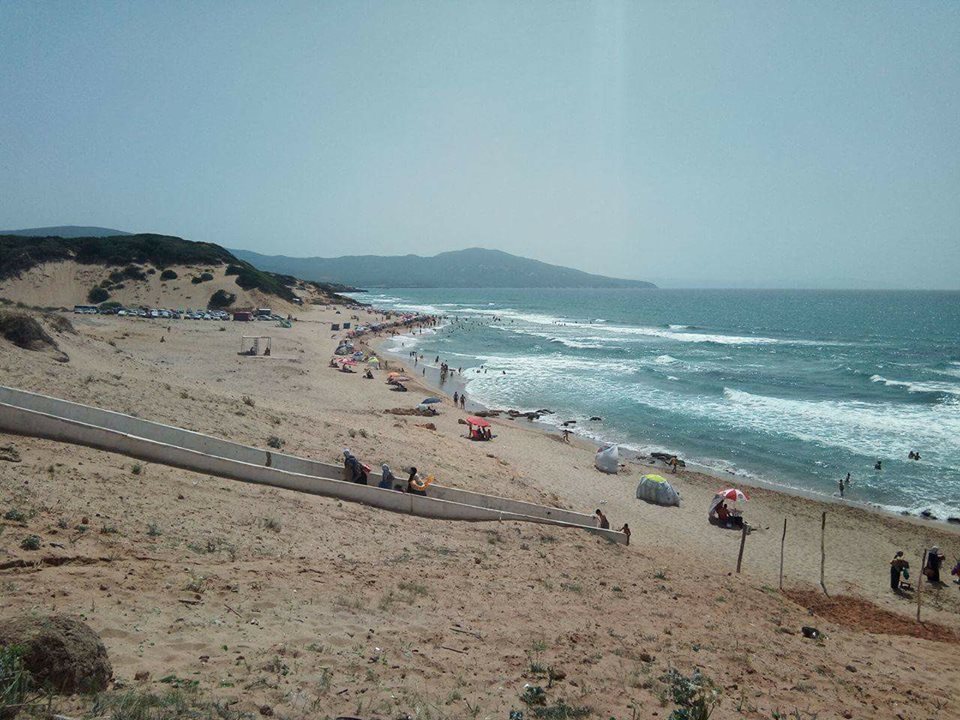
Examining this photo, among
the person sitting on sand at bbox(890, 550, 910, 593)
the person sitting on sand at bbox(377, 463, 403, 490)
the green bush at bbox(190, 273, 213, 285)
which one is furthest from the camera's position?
the green bush at bbox(190, 273, 213, 285)

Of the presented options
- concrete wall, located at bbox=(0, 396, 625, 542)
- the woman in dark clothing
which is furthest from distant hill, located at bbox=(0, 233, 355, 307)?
the woman in dark clothing

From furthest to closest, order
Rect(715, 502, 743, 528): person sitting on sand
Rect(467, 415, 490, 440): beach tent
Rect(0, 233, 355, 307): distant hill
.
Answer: Rect(0, 233, 355, 307): distant hill, Rect(467, 415, 490, 440): beach tent, Rect(715, 502, 743, 528): person sitting on sand

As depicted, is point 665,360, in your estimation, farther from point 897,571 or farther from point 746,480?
point 897,571

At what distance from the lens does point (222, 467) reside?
10484 mm

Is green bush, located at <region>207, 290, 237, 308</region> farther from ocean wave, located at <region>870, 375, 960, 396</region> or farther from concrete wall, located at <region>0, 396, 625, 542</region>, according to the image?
ocean wave, located at <region>870, 375, 960, 396</region>

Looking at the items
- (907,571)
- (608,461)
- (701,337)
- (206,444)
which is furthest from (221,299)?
(907,571)

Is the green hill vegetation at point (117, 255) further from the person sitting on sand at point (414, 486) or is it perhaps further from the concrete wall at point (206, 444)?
the person sitting on sand at point (414, 486)

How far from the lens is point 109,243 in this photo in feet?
240

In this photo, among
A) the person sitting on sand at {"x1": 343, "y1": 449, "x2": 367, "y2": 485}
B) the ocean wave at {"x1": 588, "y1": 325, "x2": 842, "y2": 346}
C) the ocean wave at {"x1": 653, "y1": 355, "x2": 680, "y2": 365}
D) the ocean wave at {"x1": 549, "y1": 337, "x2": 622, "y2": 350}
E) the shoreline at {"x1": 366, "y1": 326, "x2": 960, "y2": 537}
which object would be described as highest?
the ocean wave at {"x1": 588, "y1": 325, "x2": 842, "y2": 346}

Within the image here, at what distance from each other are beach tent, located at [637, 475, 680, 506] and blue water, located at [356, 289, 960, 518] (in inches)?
232

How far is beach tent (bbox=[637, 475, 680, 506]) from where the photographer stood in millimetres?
18969

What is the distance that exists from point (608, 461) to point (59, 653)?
19755mm

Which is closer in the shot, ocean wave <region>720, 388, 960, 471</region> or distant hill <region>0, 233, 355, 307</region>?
ocean wave <region>720, 388, 960, 471</region>

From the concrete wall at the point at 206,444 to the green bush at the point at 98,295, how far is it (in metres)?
58.5
